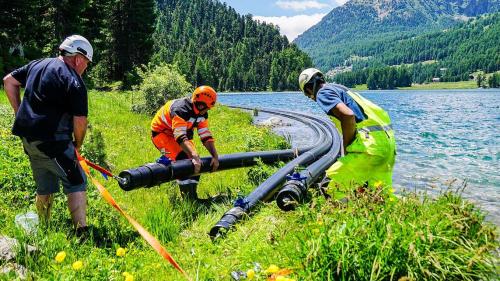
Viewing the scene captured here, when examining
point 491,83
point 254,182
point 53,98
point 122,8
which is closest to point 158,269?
point 53,98

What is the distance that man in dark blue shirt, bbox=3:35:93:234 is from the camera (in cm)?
529

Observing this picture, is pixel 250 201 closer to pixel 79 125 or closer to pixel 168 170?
pixel 168 170

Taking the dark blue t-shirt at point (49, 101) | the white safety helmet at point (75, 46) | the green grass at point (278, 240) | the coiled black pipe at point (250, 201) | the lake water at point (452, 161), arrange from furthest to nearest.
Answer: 1. the lake water at point (452, 161)
2. the coiled black pipe at point (250, 201)
3. the white safety helmet at point (75, 46)
4. the dark blue t-shirt at point (49, 101)
5. the green grass at point (278, 240)

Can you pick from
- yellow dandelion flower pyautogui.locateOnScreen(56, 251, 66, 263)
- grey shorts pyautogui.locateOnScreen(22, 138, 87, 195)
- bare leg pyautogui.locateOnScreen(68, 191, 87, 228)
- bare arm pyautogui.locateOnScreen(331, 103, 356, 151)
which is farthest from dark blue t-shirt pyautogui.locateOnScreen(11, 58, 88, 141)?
bare arm pyautogui.locateOnScreen(331, 103, 356, 151)

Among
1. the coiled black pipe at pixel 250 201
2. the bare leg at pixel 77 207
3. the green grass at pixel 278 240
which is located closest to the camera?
the green grass at pixel 278 240

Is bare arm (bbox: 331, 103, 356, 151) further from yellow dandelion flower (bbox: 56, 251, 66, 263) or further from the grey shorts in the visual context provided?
yellow dandelion flower (bbox: 56, 251, 66, 263)

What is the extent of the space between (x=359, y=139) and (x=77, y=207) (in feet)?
12.5

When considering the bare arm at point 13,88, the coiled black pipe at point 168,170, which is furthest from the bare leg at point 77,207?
the bare arm at point 13,88

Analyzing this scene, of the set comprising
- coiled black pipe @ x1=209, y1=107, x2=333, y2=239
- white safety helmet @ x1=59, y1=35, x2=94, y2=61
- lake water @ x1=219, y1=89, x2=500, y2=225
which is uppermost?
white safety helmet @ x1=59, y1=35, x2=94, y2=61

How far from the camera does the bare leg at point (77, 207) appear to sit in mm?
5566

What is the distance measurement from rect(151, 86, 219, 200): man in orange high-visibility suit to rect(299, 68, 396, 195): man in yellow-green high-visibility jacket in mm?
2388

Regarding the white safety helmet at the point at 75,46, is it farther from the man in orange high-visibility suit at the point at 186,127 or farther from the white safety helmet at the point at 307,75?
the white safety helmet at the point at 307,75

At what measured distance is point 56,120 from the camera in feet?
17.8

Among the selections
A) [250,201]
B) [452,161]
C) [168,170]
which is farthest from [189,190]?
[452,161]
